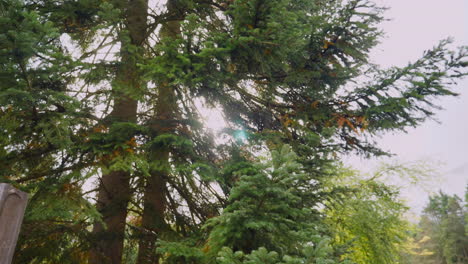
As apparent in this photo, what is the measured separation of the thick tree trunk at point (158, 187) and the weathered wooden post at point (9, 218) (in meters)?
1.94

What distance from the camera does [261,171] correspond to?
236 cm

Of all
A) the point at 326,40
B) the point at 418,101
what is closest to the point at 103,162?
the point at 326,40

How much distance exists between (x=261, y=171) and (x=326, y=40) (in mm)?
2408

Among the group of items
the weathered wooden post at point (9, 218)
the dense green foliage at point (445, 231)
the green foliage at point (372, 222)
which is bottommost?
the weathered wooden post at point (9, 218)

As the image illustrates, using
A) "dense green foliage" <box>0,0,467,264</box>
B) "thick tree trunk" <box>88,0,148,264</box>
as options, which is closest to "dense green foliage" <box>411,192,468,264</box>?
"dense green foliage" <box>0,0,467,264</box>

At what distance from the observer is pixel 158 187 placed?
16.1 feet

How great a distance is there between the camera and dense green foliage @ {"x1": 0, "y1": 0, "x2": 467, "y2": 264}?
245 cm

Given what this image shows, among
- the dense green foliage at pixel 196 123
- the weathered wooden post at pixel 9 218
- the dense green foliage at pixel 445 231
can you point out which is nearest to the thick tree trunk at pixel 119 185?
the dense green foliage at pixel 196 123

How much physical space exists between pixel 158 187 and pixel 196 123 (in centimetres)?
137

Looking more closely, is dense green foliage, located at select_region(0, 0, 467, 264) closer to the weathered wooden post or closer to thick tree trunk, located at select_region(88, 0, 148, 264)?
thick tree trunk, located at select_region(88, 0, 148, 264)

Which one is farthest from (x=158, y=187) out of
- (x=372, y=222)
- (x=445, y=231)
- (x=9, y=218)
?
(x=445, y=231)

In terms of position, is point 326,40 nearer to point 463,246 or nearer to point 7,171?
point 7,171

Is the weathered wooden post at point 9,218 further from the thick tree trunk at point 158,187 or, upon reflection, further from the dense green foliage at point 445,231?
the dense green foliage at point 445,231

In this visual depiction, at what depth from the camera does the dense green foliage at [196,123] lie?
245 cm
